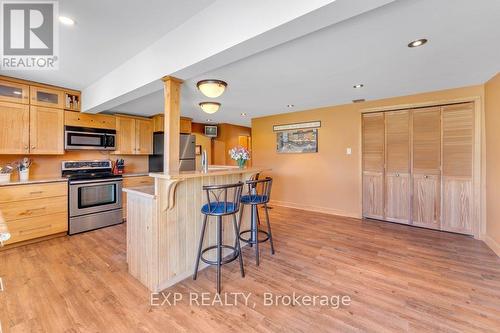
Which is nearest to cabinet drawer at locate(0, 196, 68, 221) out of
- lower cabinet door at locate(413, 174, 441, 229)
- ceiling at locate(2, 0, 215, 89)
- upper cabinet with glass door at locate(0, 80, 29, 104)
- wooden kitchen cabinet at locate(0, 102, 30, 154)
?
wooden kitchen cabinet at locate(0, 102, 30, 154)

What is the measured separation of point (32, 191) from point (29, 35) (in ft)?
7.14

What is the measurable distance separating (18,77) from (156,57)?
2.47m

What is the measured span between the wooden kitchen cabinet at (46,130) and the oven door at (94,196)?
27.1 inches

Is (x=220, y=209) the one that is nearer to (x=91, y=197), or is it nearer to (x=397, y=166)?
(x=91, y=197)

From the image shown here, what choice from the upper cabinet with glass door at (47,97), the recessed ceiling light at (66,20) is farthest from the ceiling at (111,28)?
the upper cabinet with glass door at (47,97)

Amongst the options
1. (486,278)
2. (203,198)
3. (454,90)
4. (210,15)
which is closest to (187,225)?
(203,198)

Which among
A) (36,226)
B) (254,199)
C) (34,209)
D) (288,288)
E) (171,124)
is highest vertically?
(171,124)

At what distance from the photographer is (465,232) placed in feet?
10.9

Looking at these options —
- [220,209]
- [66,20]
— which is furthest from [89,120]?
[220,209]

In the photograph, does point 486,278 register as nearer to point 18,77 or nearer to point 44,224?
point 44,224

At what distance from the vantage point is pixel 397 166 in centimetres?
388

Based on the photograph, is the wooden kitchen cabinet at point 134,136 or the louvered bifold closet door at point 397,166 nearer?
the louvered bifold closet door at point 397,166

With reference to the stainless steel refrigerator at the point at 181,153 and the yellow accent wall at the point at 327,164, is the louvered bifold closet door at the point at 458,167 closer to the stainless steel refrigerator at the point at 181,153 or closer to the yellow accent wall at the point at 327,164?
the yellow accent wall at the point at 327,164

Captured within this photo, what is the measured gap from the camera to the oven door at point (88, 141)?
12.2ft
